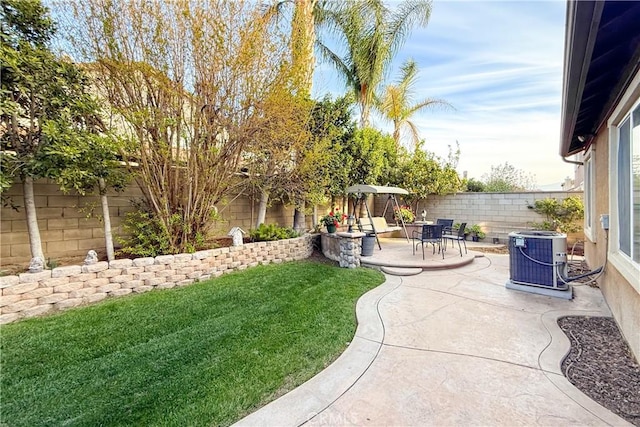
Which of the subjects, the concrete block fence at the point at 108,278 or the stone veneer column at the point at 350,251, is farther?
the stone veneer column at the point at 350,251

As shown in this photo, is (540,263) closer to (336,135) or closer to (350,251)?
(350,251)

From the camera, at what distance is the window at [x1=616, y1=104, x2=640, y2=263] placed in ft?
9.38

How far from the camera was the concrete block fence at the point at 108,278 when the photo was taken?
3896 millimetres

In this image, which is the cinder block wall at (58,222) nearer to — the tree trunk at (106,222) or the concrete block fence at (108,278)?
the tree trunk at (106,222)

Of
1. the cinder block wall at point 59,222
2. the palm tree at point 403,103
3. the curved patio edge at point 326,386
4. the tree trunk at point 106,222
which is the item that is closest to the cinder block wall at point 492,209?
the palm tree at point 403,103

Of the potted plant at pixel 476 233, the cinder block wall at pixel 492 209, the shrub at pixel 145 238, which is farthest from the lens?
the potted plant at pixel 476 233

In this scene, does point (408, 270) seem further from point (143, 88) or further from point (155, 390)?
point (143, 88)

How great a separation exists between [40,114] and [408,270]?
22.5 feet

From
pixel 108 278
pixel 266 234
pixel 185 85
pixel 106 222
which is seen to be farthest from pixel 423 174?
pixel 108 278

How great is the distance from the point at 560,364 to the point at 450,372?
3.62ft

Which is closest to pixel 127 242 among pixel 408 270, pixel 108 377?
pixel 108 377

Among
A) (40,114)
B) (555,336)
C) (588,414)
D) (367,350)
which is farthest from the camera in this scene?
(40,114)

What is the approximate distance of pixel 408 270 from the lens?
252 inches

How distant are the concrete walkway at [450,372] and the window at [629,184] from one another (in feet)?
4.10
